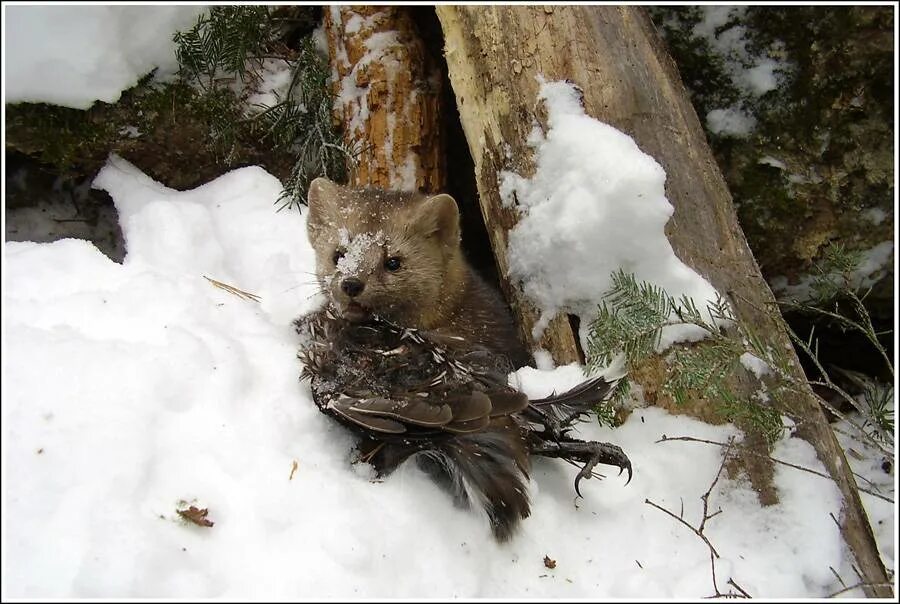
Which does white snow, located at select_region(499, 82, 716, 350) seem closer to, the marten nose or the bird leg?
the bird leg

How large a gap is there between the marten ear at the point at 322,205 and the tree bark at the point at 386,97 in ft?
2.11

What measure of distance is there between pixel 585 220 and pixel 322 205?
1220 mm

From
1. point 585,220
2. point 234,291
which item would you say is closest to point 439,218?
point 585,220

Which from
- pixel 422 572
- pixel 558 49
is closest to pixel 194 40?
pixel 558 49

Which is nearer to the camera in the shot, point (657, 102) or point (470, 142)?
point (657, 102)

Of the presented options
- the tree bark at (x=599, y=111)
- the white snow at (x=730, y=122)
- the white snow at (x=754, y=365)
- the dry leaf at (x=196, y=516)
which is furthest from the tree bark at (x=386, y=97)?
the dry leaf at (x=196, y=516)

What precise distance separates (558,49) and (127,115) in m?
2.45

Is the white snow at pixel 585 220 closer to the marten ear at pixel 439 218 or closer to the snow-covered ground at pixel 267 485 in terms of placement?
the snow-covered ground at pixel 267 485

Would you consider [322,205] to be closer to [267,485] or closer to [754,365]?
[267,485]

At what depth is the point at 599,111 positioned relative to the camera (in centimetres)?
298

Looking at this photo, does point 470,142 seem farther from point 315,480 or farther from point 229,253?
point 315,480

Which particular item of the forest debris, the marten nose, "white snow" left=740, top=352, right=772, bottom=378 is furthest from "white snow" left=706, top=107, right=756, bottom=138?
the forest debris

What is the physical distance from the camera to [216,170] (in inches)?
160

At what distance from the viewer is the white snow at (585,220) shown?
274 centimetres
